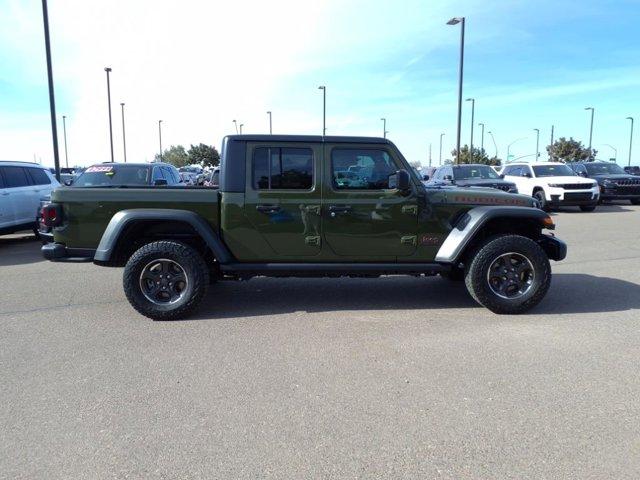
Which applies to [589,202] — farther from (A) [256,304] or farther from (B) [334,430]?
(B) [334,430]

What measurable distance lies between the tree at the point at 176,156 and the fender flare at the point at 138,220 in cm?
6999

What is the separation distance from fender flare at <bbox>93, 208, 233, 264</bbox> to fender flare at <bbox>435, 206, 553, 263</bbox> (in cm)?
242

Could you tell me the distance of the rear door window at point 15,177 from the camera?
1027cm

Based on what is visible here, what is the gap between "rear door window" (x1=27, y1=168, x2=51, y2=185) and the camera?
1102cm

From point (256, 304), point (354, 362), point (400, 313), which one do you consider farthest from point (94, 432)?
point (400, 313)

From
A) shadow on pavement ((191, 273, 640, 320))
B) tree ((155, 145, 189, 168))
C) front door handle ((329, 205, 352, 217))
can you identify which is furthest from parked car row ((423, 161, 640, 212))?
tree ((155, 145, 189, 168))

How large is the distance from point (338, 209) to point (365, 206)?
0.94ft

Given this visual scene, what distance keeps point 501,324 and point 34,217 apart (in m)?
9.82

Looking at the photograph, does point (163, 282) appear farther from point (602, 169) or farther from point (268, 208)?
point (602, 169)

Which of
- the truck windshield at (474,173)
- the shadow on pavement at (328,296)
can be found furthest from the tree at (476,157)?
the shadow on pavement at (328,296)

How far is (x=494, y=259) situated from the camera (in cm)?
530

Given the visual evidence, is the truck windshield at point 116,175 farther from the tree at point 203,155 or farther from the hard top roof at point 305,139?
the tree at point 203,155

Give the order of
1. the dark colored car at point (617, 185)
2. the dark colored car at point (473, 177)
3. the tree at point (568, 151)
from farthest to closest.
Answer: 1. the tree at point (568, 151)
2. the dark colored car at point (617, 185)
3. the dark colored car at point (473, 177)

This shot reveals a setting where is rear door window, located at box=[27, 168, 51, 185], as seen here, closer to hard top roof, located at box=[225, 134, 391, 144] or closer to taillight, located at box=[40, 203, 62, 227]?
taillight, located at box=[40, 203, 62, 227]
